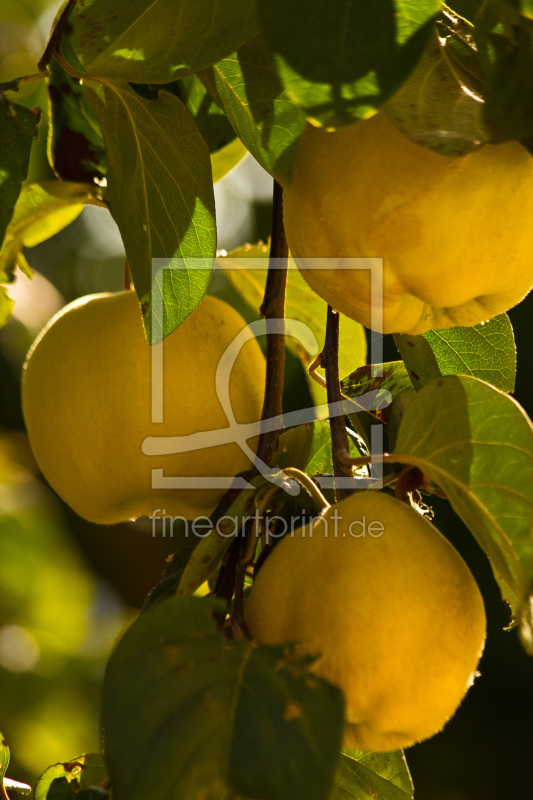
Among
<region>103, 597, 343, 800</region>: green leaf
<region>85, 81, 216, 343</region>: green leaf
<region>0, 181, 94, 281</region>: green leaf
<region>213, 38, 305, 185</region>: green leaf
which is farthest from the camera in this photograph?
<region>0, 181, 94, 281</region>: green leaf

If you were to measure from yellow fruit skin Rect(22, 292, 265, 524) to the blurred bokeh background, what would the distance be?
1130 millimetres

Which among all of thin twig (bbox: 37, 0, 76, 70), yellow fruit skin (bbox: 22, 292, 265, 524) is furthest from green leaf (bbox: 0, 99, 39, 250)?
yellow fruit skin (bbox: 22, 292, 265, 524)

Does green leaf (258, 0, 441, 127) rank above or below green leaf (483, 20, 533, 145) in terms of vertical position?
above

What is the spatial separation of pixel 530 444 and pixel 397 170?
178 mm

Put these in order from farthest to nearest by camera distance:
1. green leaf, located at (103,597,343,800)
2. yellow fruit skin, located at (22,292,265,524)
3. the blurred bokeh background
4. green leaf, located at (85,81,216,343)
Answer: the blurred bokeh background < yellow fruit skin, located at (22,292,265,524) < green leaf, located at (85,81,216,343) < green leaf, located at (103,597,343,800)

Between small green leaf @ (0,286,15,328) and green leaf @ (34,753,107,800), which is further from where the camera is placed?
small green leaf @ (0,286,15,328)

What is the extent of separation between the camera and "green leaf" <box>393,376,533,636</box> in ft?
1.72

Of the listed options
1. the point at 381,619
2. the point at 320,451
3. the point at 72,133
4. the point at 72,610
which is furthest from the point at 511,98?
the point at 72,610

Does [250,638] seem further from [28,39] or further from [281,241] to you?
[28,39]

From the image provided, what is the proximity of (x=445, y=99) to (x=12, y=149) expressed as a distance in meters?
0.36

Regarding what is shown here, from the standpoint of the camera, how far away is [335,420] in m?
0.62

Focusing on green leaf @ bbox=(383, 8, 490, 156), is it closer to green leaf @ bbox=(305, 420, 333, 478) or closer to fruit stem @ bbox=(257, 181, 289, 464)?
fruit stem @ bbox=(257, 181, 289, 464)

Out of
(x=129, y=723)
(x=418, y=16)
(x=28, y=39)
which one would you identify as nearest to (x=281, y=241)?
(x=418, y=16)

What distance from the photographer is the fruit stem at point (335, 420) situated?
1.99ft
